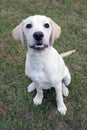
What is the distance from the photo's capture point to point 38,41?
329cm

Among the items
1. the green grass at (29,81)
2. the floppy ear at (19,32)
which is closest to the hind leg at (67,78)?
the green grass at (29,81)

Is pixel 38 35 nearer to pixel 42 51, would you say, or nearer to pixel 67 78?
pixel 42 51

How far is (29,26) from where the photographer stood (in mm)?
3367

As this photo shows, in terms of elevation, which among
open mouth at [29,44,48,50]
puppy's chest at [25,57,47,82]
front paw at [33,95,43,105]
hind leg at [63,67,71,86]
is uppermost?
open mouth at [29,44,48,50]

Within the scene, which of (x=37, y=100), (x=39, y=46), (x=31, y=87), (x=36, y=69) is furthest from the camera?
(x=31, y=87)

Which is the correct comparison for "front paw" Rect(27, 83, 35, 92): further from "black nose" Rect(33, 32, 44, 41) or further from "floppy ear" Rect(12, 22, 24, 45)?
"black nose" Rect(33, 32, 44, 41)

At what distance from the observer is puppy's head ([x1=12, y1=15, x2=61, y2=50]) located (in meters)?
3.26

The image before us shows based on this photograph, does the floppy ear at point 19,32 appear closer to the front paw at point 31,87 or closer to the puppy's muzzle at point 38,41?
the puppy's muzzle at point 38,41

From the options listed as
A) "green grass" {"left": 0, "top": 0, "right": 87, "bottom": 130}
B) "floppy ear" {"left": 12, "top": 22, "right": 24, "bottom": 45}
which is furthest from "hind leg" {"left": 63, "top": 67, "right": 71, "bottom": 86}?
"floppy ear" {"left": 12, "top": 22, "right": 24, "bottom": 45}

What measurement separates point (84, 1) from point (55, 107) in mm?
3005

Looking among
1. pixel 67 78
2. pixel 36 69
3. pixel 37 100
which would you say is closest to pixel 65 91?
pixel 67 78

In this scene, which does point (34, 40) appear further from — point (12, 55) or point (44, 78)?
point (12, 55)

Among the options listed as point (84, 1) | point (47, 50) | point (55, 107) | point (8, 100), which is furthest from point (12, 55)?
point (84, 1)

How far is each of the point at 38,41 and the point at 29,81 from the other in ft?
5.15
